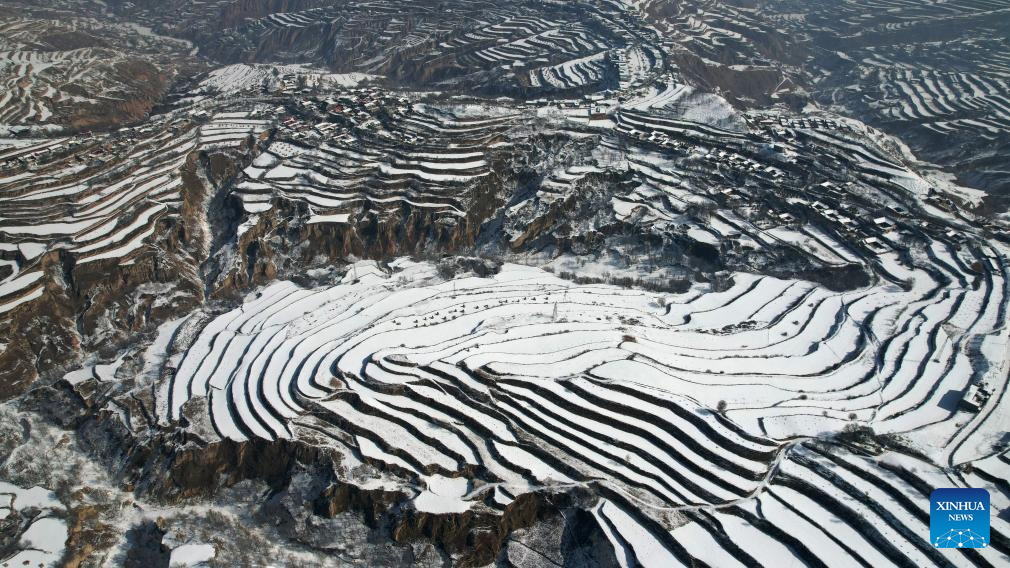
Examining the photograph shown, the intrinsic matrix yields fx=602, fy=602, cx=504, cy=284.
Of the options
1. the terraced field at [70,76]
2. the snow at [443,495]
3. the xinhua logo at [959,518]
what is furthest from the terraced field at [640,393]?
the terraced field at [70,76]

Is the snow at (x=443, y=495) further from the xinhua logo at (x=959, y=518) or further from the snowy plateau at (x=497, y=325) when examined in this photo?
the xinhua logo at (x=959, y=518)

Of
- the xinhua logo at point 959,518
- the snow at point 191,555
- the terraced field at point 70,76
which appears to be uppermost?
the terraced field at point 70,76

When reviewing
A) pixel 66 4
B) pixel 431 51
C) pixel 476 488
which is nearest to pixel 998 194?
pixel 476 488

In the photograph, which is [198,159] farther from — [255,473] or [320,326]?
[255,473]

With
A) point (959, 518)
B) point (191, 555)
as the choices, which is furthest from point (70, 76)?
point (959, 518)

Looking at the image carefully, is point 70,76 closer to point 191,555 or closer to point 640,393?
point 191,555

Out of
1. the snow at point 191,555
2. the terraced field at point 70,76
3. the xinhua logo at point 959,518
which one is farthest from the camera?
the terraced field at point 70,76
